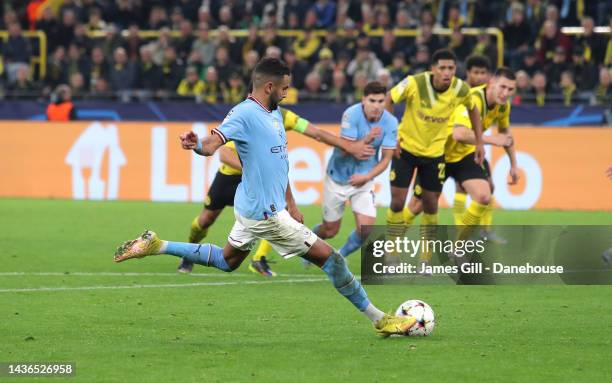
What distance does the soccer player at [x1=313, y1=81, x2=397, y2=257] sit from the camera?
502 inches

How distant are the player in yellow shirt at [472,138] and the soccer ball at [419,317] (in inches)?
179

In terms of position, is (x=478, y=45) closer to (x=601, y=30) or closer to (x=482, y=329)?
(x=601, y=30)

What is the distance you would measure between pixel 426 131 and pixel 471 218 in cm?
119

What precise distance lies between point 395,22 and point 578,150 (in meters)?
7.37

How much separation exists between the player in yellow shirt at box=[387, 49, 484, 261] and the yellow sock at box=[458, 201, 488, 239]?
1.44 ft

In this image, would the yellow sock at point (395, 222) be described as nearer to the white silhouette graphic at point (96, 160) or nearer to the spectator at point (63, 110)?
the white silhouette graphic at point (96, 160)

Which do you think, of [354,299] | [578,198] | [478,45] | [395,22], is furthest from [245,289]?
[395,22]

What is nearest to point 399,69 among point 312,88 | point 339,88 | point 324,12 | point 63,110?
point 339,88

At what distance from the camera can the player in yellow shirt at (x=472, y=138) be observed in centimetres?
1322

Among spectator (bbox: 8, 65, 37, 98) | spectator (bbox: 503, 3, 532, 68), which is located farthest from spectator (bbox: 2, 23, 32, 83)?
spectator (bbox: 503, 3, 532, 68)

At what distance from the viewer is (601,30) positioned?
24453 millimetres

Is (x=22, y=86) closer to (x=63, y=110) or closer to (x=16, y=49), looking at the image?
(x=16, y=49)

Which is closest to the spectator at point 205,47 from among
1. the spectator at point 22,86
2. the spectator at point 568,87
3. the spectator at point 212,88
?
the spectator at point 212,88

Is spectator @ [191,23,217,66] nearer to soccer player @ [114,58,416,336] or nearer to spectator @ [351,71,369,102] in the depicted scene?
spectator @ [351,71,369,102]
